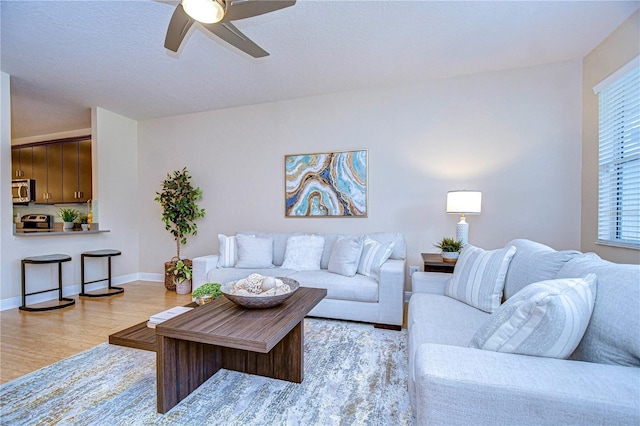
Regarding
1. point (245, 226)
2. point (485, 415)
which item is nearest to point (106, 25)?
point (245, 226)

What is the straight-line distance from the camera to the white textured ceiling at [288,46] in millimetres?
2260

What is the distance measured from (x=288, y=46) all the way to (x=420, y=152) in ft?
6.18

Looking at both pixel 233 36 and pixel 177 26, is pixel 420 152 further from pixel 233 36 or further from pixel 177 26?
pixel 177 26

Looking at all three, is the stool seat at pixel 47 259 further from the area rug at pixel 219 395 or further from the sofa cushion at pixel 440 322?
the sofa cushion at pixel 440 322

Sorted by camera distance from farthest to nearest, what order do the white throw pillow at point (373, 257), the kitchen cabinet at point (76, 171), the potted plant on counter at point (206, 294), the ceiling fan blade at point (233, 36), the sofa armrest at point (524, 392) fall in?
the kitchen cabinet at point (76, 171) → the white throw pillow at point (373, 257) → the potted plant on counter at point (206, 294) → the ceiling fan blade at point (233, 36) → the sofa armrest at point (524, 392)

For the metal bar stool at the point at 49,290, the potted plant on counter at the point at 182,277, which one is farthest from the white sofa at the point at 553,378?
the metal bar stool at the point at 49,290

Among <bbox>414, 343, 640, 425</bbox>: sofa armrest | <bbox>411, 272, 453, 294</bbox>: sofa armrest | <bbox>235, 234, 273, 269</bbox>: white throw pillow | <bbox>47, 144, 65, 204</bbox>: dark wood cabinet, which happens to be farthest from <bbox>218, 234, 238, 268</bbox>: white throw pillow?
<bbox>47, 144, 65, 204</bbox>: dark wood cabinet

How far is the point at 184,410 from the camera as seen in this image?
5.19 feet

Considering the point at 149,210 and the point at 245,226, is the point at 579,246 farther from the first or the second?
the point at 149,210

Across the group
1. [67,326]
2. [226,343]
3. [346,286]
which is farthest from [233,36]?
[67,326]

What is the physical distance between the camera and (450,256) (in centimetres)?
287

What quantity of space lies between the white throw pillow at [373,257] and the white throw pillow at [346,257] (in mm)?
55

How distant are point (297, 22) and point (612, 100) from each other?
2.78 metres

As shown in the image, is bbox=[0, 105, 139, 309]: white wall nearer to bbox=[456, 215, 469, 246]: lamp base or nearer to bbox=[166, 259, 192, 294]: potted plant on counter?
bbox=[166, 259, 192, 294]: potted plant on counter
